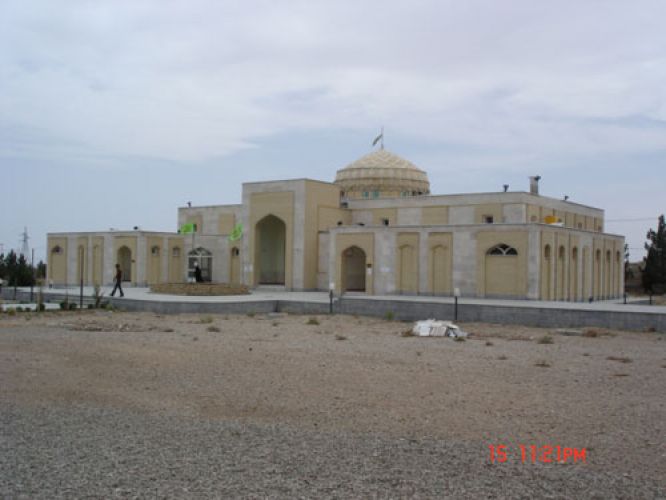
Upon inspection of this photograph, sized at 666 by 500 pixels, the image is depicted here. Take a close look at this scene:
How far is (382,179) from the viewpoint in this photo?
131ft

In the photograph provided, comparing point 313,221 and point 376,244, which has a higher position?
point 313,221

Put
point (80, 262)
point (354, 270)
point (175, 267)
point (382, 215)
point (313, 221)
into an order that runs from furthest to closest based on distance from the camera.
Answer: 1. point (80, 262)
2. point (175, 267)
3. point (382, 215)
4. point (313, 221)
5. point (354, 270)

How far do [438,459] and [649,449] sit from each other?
2153 millimetres

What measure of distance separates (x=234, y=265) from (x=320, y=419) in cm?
2980

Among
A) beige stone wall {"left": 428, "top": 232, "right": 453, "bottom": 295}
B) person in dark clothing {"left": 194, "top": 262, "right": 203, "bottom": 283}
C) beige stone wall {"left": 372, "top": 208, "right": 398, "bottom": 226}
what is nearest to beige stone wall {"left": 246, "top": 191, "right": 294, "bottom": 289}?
person in dark clothing {"left": 194, "top": 262, "right": 203, "bottom": 283}

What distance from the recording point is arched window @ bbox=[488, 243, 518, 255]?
26.9 m

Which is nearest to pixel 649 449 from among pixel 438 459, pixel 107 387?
pixel 438 459

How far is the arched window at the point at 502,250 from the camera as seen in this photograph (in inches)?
1059

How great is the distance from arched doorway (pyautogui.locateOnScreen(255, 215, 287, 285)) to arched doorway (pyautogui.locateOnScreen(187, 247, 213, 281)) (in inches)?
104

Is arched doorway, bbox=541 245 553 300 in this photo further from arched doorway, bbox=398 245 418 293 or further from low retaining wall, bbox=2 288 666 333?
low retaining wall, bbox=2 288 666 333

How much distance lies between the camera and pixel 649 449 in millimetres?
6996

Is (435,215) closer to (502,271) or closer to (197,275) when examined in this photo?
(502,271)

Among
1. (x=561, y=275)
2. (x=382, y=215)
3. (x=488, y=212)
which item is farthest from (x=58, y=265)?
(x=561, y=275)

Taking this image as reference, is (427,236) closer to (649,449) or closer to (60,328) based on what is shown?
(60,328)
